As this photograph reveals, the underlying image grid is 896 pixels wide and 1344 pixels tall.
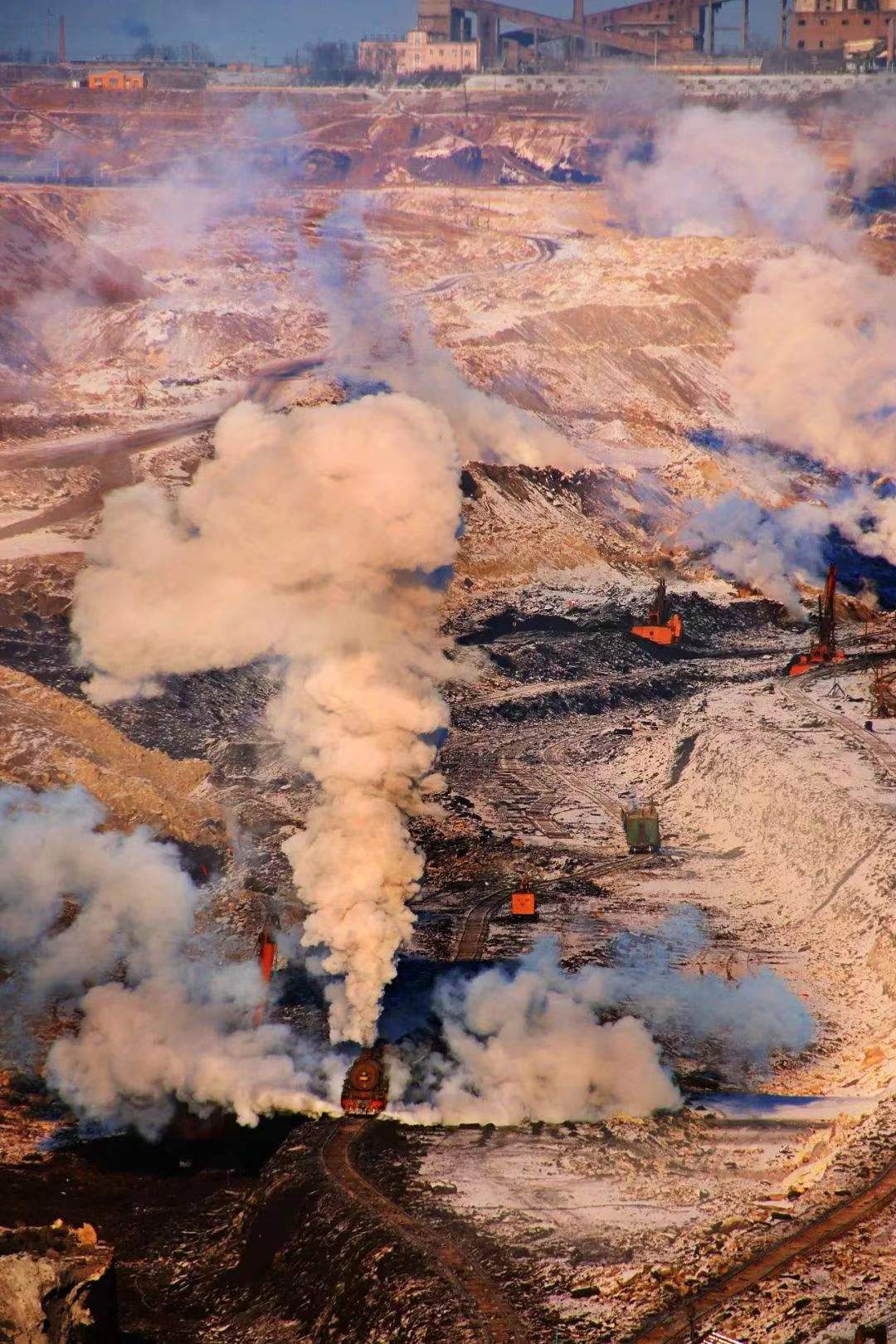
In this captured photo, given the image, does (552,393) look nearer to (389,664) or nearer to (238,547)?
(238,547)

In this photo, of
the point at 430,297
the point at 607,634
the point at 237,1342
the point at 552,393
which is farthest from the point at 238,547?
the point at 430,297

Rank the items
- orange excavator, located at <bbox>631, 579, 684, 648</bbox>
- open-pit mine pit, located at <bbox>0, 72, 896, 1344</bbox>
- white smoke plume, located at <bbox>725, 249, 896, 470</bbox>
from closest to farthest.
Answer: open-pit mine pit, located at <bbox>0, 72, 896, 1344</bbox>
orange excavator, located at <bbox>631, 579, 684, 648</bbox>
white smoke plume, located at <bbox>725, 249, 896, 470</bbox>

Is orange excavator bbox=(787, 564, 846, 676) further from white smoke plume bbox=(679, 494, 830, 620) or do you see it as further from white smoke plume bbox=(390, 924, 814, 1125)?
white smoke plume bbox=(390, 924, 814, 1125)

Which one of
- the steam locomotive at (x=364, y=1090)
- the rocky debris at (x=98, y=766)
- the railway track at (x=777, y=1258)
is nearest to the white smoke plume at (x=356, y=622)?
the steam locomotive at (x=364, y=1090)

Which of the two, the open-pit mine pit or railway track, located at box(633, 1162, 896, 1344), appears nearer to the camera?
railway track, located at box(633, 1162, 896, 1344)

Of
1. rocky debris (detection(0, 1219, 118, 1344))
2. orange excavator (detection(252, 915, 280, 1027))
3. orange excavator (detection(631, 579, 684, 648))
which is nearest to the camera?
rocky debris (detection(0, 1219, 118, 1344))

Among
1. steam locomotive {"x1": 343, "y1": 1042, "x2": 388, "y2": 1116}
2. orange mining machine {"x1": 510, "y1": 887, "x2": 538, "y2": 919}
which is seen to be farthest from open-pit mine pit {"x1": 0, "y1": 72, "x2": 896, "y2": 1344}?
orange mining machine {"x1": 510, "y1": 887, "x2": 538, "y2": 919}

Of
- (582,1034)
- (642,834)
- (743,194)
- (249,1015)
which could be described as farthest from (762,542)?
(582,1034)

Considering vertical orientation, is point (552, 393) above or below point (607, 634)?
above
